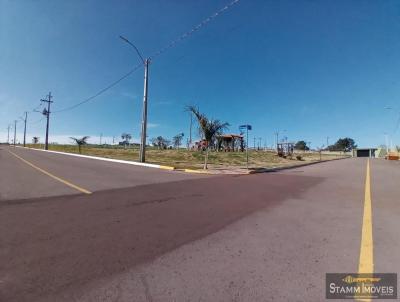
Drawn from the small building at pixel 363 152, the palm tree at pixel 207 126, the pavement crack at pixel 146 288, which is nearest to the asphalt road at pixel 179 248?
the pavement crack at pixel 146 288

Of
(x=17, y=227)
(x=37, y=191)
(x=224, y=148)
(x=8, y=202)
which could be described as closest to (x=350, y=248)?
(x=17, y=227)

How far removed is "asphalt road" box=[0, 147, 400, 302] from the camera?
2.58m

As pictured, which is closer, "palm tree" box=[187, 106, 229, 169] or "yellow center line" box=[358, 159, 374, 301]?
"yellow center line" box=[358, 159, 374, 301]

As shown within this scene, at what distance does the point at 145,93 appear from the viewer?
21203 millimetres

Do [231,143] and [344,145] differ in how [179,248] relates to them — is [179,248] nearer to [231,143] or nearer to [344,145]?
[231,143]

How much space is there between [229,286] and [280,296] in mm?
508

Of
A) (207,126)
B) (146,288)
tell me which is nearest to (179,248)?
(146,288)

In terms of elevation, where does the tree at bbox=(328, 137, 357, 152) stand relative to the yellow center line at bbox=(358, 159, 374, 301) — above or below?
above

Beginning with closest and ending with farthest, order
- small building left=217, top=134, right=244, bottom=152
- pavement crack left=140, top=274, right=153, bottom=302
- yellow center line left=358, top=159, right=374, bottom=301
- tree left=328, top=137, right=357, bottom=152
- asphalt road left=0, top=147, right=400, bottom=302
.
A: 1. pavement crack left=140, top=274, right=153, bottom=302
2. asphalt road left=0, top=147, right=400, bottom=302
3. yellow center line left=358, top=159, right=374, bottom=301
4. small building left=217, top=134, right=244, bottom=152
5. tree left=328, top=137, right=357, bottom=152

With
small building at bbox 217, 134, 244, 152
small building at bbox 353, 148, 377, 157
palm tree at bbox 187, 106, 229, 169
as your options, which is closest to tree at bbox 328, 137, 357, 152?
small building at bbox 353, 148, 377, 157

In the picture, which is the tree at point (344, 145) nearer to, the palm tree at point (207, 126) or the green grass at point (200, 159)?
the green grass at point (200, 159)

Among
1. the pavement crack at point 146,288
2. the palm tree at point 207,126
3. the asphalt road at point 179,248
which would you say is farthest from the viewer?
the palm tree at point 207,126

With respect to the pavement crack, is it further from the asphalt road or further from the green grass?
the green grass

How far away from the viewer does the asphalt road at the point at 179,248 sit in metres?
2.58
